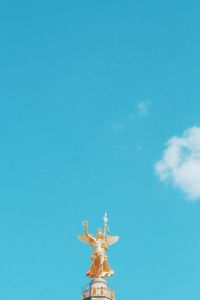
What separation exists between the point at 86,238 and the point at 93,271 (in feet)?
10.9

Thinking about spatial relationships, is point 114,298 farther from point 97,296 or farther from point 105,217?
point 105,217

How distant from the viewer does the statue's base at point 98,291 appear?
211ft

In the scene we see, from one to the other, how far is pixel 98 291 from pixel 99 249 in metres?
4.31

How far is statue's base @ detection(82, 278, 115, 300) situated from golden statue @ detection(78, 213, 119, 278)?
0.79 m

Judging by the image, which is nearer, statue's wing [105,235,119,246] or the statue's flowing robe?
the statue's flowing robe

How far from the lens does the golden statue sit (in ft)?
218

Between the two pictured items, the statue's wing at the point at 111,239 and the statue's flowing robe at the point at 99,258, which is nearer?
the statue's flowing robe at the point at 99,258

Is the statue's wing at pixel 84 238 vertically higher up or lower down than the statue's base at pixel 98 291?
higher up

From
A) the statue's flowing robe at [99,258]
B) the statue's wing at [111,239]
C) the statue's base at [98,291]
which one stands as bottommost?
the statue's base at [98,291]

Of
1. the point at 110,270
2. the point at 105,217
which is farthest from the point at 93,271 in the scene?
the point at 105,217

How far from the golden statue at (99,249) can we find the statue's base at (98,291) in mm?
795

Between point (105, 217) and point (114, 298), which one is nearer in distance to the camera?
point (114, 298)

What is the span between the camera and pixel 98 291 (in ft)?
211

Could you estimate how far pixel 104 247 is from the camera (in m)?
67.8
